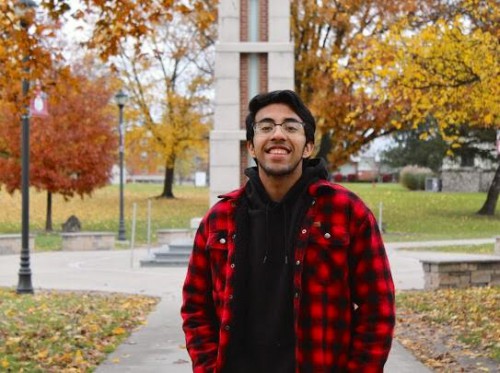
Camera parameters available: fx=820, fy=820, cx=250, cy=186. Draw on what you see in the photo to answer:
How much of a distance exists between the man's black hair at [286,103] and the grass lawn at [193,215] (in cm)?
2185

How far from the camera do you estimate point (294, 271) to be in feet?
9.86

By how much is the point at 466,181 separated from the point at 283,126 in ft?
188

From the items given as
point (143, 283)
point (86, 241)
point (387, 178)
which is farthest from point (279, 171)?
point (387, 178)

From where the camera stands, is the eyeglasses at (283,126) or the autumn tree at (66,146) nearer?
the eyeglasses at (283,126)

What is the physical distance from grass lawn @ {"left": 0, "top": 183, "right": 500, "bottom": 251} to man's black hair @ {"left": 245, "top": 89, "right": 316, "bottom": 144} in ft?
71.7

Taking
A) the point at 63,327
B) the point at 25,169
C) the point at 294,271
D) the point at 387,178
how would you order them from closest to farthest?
the point at 294,271 → the point at 63,327 → the point at 25,169 → the point at 387,178

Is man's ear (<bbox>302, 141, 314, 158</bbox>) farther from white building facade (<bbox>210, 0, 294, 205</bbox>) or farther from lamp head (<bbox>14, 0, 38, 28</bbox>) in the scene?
white building facade (<bbox>210, 0, 294, 205</bbox>)

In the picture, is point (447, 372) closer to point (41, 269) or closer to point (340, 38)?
point (41, 269)

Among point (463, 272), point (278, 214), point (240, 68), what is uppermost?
point (240, 68)

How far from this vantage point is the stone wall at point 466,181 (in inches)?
2258

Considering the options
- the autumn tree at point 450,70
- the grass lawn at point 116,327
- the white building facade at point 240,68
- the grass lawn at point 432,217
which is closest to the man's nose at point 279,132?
the grass lawn at point 116,327

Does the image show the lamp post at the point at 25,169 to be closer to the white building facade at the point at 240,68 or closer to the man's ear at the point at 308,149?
the white building facade at the point at 240,68

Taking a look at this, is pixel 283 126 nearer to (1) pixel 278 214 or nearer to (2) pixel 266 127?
(2) pixel 266 127

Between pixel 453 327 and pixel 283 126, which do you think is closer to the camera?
pixel 283 126
